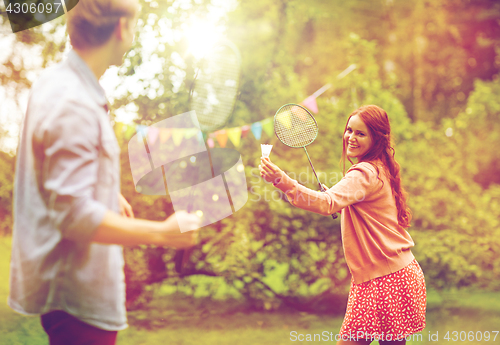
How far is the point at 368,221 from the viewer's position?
2051 mm

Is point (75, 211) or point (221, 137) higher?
point (75, 211)

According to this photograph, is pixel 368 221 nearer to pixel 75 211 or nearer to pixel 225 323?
pixel 75 211

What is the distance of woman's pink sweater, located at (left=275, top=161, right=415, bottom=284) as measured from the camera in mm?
1962

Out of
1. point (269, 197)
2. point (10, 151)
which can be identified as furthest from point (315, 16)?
point (10, 151)

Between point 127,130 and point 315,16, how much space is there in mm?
2779

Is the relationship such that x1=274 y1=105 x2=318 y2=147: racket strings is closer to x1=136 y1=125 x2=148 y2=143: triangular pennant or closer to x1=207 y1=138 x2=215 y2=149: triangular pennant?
x1=207 y1=138 x2=215 y2=149: triangular pennant

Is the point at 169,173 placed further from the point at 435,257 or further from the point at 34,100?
the point at 435,257

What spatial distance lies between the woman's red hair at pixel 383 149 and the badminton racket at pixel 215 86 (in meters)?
0.88

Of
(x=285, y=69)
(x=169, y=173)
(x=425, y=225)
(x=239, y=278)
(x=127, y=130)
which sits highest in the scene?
(x=285, y=69)

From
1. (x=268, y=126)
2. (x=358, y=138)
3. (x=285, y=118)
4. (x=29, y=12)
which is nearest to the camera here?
(x=358, y=138)

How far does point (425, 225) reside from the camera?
4.51m

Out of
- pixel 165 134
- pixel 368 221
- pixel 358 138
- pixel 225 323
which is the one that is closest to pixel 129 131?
pixel 165 134

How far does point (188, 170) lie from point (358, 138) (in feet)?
7.30

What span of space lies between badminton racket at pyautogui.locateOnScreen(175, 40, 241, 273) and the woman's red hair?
876mm
